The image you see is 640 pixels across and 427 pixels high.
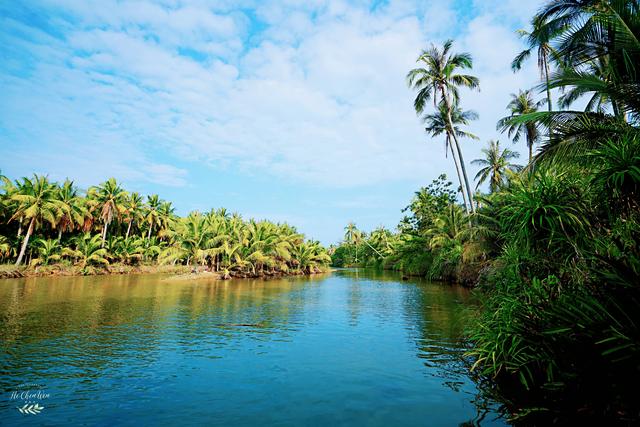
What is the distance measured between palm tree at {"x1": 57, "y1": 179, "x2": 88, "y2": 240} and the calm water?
24.8 meters

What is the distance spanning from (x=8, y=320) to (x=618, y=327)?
16.5 metres

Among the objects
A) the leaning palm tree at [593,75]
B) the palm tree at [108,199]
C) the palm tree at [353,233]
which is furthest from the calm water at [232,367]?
the palm tree at [353,233]

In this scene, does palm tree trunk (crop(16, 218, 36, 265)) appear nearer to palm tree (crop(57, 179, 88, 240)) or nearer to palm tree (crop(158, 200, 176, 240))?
palm tree (crop(57, 179, 88, 240))

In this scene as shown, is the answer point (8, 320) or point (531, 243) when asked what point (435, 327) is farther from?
point (8, 320)

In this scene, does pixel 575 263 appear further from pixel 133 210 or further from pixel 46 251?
pixel 133 210

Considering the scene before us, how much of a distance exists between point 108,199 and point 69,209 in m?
6.29

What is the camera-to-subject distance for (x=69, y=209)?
3544cm

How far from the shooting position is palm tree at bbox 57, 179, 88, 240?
35438 mm

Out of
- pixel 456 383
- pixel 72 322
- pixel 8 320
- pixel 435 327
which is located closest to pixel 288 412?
pixel 456 383

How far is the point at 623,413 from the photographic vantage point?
12.3 ft
